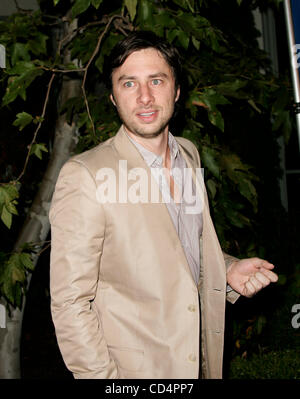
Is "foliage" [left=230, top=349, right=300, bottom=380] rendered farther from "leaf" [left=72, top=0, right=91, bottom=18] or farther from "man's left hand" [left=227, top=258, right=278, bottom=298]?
"leaf" [left=72, top=0, right=91, bottom=18]

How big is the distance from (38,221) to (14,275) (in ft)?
1.47

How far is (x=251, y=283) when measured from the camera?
158 cm

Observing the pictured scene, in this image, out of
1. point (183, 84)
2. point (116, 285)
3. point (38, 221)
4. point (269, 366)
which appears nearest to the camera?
point (116, 285)

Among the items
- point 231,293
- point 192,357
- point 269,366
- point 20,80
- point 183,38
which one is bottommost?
point 269,366

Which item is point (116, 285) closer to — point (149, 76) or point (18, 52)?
point (149, 76)

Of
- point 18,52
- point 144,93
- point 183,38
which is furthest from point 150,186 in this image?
point 18,52

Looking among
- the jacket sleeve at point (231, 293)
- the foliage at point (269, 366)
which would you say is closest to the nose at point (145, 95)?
the jacket sleeve at point (231, 293)

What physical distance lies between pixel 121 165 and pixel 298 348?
3039 millimetres

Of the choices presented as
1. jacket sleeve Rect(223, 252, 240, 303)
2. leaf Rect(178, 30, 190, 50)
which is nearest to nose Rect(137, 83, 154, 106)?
leaf Rect(178, 30, 190, 50)

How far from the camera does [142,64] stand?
5.13 ft

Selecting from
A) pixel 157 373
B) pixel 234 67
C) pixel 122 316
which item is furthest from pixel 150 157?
pixel 234 67

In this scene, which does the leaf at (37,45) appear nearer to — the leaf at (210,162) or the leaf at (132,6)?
Answer: the leaf at (132,6)

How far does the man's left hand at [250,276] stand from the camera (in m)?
1.55
